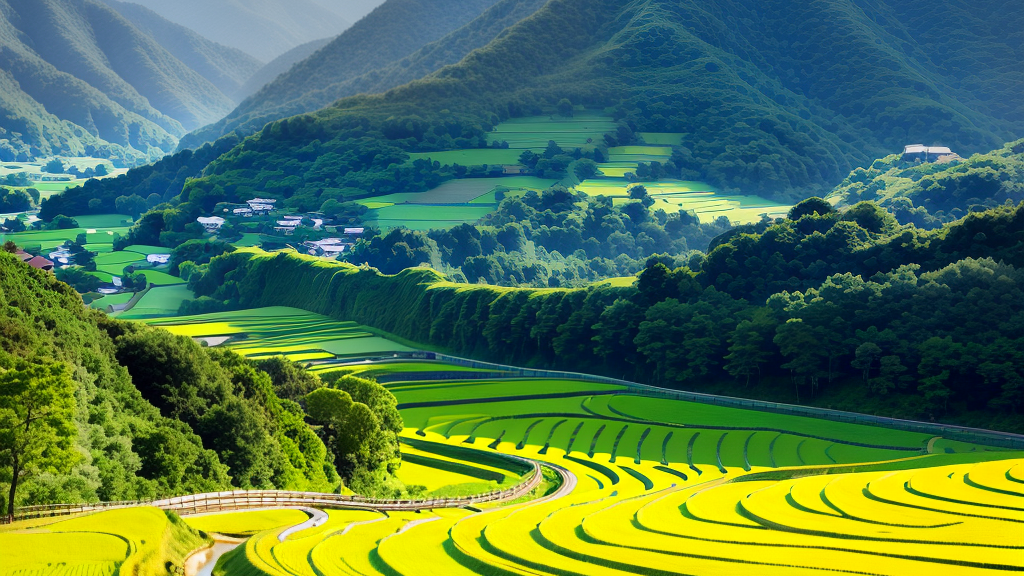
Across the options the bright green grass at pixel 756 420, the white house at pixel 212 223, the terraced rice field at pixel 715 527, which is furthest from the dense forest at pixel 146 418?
the white house at pixel 212 223

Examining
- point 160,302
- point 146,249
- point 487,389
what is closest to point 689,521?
point 487,389

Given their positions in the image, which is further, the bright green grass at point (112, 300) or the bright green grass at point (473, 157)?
the bright green grass at point (473, 157)

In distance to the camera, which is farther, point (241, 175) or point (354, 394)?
point (241, 175)

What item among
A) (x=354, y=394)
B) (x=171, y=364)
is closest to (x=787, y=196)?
(x=354, y=394)

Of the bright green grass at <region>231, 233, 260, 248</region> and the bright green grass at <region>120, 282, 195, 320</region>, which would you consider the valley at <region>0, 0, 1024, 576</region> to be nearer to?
the bright green grass at <region>231, 233, 260, 248</region>

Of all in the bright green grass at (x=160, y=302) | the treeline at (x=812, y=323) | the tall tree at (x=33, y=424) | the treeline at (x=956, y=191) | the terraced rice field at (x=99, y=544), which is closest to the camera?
the terraced rice field at (x=99, y=544)

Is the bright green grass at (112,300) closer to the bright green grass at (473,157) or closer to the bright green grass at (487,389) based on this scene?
the bright green grass at (487,389)

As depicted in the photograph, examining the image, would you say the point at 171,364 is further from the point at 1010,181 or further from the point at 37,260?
the point at 1010,181
